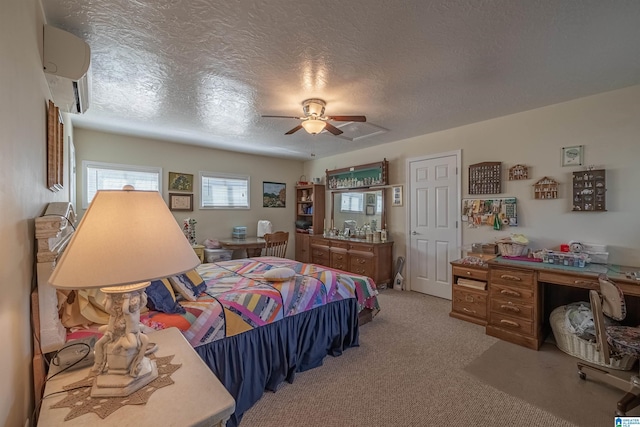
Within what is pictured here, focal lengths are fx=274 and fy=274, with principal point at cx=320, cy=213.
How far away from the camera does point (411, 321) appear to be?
3.30 m

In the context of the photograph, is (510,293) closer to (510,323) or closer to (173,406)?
(510,323)

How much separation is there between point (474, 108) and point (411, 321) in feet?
8.61

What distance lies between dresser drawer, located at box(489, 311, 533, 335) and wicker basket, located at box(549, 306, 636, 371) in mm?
248

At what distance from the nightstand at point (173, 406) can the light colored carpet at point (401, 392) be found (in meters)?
1.02

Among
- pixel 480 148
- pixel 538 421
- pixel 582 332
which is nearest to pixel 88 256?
pixel 538 421

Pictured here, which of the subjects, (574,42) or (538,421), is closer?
(538,421)

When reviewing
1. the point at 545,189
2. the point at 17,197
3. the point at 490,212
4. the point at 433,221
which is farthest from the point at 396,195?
the point at 17,197

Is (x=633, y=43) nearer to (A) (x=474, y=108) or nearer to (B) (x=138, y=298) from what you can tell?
(A) (x=474, y=108)

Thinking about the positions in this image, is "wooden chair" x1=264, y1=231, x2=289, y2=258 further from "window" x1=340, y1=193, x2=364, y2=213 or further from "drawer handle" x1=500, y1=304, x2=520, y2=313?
"drawer handle" x1=500, y1=304, x2=520, y2=313

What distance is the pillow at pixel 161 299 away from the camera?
69.9 inches

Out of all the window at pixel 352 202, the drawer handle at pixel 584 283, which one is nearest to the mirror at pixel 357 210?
the window at pixel 352 202

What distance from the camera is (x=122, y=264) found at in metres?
0.86

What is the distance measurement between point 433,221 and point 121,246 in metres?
4.09

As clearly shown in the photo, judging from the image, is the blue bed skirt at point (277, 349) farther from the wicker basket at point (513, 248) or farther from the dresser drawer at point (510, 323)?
the wicker basket at point (513, 248)
